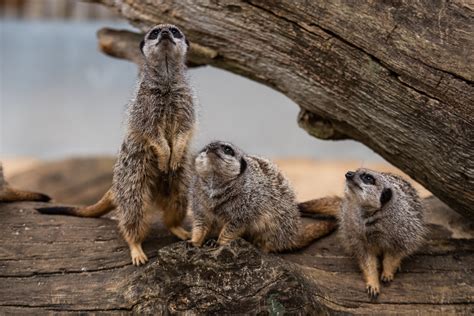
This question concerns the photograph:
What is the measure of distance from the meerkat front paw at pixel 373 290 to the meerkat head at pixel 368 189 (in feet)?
1.10

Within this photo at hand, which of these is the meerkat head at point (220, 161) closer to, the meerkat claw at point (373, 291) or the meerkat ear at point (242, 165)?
the meerkat ear at point (242, 165)

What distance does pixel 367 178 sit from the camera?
10.8 feet

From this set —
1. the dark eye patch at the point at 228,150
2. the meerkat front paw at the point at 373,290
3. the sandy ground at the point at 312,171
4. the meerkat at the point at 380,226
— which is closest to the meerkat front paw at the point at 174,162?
the dark eye patch at the point at 228,150

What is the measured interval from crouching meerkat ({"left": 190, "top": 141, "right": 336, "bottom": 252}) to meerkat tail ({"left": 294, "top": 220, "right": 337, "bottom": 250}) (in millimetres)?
43

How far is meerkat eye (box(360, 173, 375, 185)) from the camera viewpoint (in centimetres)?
328

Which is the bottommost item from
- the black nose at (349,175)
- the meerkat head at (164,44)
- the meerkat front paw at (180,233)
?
the meerkat front paw at (180,233)

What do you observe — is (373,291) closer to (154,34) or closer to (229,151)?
(229,151)

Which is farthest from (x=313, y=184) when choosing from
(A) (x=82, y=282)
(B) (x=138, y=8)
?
(A) (x=82, y=282)

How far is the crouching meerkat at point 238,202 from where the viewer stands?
3232 millimetres

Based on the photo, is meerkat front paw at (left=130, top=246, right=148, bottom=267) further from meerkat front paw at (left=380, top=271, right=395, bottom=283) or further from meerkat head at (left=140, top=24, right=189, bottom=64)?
meerkat front paw at (left=380, top=271, right=395, bottom=283)

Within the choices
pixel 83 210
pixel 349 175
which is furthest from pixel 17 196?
pixel 349 175

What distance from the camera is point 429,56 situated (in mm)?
3158

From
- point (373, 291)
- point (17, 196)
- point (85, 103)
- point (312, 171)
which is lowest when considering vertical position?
point (85, 103)

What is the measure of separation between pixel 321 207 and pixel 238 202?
66 centimetres
